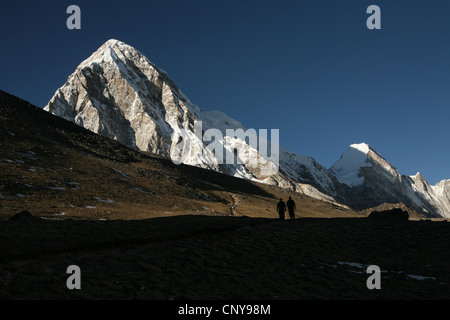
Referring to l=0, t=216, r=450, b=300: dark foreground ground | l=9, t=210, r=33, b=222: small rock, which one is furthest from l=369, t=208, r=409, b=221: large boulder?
l=9, t=210, r=33, b=222: small rock

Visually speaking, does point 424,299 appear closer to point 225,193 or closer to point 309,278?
point 309,278

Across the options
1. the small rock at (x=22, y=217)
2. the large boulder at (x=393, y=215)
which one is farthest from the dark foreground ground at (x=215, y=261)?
the large boulder at (x=393, y=215)

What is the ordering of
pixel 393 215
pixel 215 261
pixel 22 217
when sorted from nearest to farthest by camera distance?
1. pixel 215 261
2. pixel 22 217
3. pixel 393 215

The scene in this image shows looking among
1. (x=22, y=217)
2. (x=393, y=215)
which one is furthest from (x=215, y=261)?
(x=393, y=215)

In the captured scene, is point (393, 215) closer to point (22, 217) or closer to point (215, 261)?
point (215, 261)

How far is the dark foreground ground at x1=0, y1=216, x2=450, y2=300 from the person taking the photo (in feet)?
48.1

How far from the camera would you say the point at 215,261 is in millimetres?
19281

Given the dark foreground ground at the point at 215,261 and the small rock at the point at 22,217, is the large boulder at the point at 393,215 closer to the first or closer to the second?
the dark foreground ground at the point at 215,261

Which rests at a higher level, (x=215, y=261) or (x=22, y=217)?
(x=22, y=217)

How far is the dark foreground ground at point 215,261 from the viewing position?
14.7 m

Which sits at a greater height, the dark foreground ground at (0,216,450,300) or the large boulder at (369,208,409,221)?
the large boulder at (369,208,409,221)

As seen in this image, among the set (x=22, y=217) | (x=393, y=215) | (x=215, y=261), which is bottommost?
(x=215, y=261)

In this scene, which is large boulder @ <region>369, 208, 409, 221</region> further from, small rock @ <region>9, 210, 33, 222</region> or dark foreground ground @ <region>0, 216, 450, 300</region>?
small rock @ <region>9, 210, 33, 222</region>

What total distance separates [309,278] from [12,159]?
60614mm
